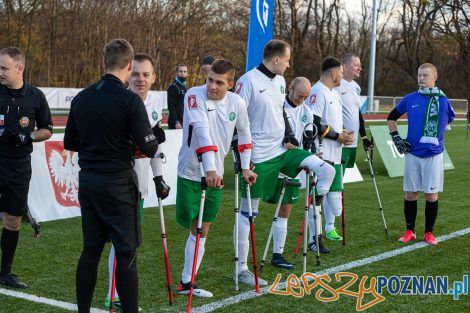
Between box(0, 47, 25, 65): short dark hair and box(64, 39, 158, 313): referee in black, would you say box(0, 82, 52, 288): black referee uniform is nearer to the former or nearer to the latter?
box(0, 47, 25, 65): short dark hair

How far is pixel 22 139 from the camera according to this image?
6055 millimetres

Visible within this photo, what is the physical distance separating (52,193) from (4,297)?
361 centimetres

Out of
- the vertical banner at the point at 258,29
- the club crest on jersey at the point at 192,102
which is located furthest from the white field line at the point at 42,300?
the vertical banner at the point at 258,29

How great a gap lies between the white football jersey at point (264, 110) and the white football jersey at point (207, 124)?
60 centimetres

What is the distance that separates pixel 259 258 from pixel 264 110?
1833mm

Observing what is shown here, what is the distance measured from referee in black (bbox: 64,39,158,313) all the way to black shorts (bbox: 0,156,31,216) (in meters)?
1.67

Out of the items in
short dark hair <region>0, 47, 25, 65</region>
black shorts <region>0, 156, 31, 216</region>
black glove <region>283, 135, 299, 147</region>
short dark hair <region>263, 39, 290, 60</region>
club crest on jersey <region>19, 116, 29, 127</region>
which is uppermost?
short dark hair <region>263, 39, 290, 60</region>

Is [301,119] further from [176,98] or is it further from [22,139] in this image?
[176,98]

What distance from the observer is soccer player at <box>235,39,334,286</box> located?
649 cm

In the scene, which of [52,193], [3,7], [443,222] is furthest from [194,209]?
[3,7]

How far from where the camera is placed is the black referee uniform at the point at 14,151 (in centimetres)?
604

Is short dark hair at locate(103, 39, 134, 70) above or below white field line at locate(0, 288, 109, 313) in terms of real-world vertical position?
above

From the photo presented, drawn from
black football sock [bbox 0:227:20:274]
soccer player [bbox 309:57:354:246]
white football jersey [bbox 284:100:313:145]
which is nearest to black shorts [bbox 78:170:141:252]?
black football sock [bbox 0:227:20:274]

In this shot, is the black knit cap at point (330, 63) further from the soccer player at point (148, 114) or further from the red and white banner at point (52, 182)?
the red and white banner at point (52, 182)
